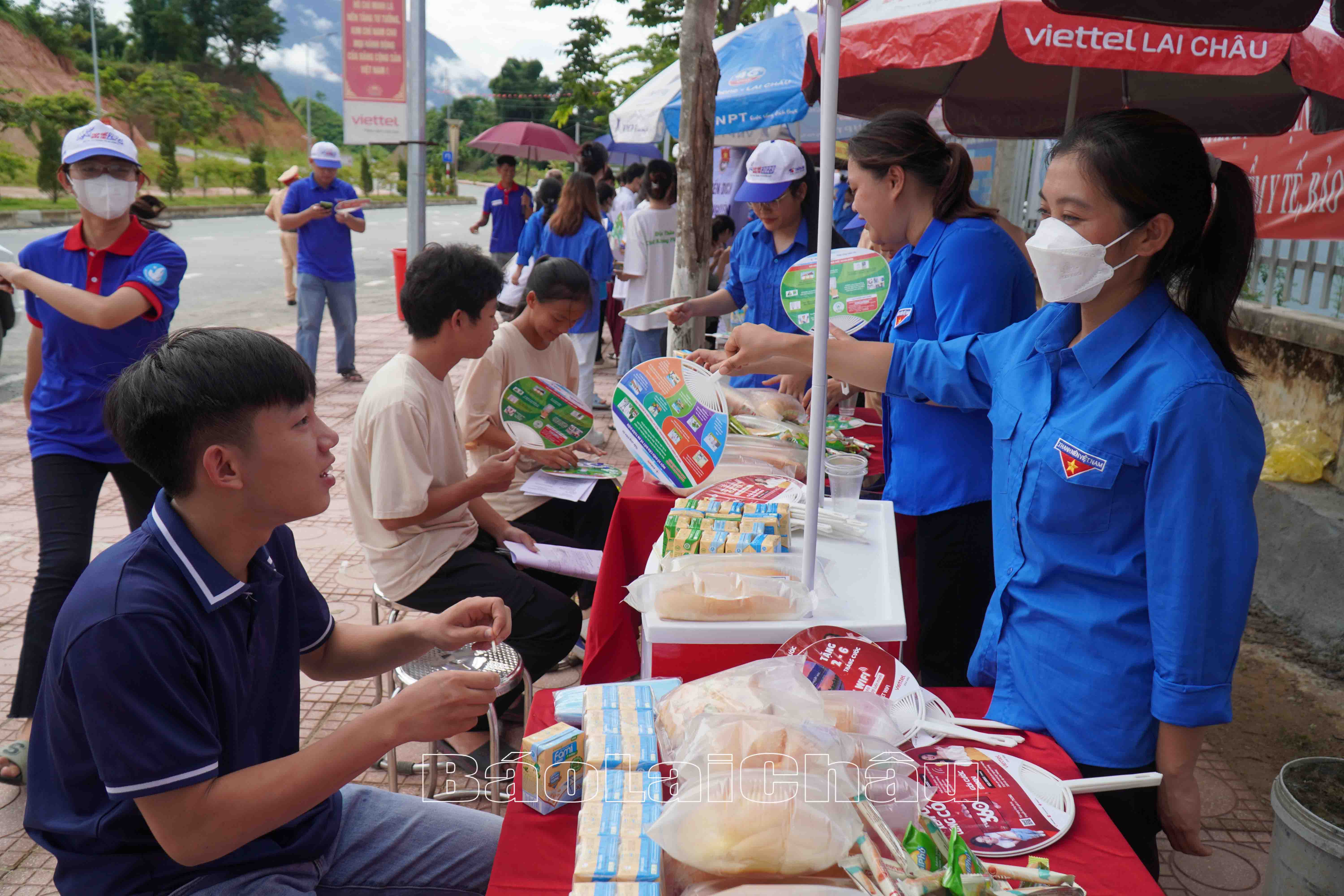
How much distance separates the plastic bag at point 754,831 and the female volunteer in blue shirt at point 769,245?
2.70 meters

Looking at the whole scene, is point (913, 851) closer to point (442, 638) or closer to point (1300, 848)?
point (442, 638)

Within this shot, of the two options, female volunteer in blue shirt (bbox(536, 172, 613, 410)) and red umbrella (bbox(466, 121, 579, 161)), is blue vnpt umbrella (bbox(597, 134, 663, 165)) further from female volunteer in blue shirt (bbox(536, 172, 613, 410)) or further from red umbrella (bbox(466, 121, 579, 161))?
female volunteer in blue shirt (bbox(536, 172, 613, 410))

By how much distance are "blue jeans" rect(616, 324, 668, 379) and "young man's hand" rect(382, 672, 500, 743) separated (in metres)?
5.28

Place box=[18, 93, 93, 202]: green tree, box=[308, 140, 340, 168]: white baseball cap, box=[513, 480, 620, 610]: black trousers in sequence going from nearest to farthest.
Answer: box=[513, 480, 620, 610]: black trousers → box=[308, 140, 340, 168]: white baseball cap → box=[18, 93, 93, 202]: green tree

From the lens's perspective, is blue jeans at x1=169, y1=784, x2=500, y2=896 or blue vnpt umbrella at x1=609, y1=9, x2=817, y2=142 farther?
blue vnpt umbrella at x1=609, y1=9, x2=817, y2=142

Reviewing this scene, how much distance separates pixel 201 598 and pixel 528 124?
13.7 metres

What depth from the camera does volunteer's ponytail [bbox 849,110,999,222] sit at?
2.65m

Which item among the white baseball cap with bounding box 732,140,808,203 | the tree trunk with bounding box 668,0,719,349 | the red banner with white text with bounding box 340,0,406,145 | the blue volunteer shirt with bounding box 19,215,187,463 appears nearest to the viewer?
the blue volunteer shirt with bounding box 19,215,187,463

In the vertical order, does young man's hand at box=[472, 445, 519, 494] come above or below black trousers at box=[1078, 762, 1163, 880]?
above

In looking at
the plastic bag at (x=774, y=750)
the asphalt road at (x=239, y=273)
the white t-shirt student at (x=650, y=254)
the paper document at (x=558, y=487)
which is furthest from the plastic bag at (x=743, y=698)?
the white t-shirt student at (x=650, y=254)

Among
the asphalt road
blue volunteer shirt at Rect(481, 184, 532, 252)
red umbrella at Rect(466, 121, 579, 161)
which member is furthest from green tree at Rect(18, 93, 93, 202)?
blue volunteer shirt at Rect(481, 184, 532, 252)

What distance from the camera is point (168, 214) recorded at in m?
25.3

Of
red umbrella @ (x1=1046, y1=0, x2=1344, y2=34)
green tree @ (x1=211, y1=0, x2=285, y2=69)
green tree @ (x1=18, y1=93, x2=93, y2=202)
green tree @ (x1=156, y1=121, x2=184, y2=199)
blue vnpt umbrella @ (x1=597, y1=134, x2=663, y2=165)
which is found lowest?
red umbrella @ (x1=1046, y1=0, x2=1344, y2=34)

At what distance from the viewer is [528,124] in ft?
46.0
